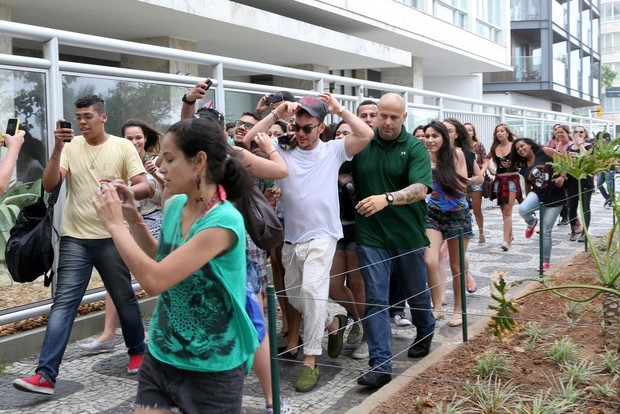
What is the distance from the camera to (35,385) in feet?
16.7

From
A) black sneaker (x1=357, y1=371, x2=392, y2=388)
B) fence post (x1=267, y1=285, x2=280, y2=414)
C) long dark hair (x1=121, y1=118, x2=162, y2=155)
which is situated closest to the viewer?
fence post (x1=267, y1=285, x2=280, y2=414)

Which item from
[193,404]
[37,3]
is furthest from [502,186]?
[193,404]

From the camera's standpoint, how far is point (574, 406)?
4.52 m

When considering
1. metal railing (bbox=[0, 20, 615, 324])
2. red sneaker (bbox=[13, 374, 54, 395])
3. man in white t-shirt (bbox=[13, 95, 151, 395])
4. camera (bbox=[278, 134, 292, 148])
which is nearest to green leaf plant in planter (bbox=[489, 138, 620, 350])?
camera (bbox=[278, 134, 292, 148])

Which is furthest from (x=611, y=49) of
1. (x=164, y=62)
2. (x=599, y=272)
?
(x=599, y=272)

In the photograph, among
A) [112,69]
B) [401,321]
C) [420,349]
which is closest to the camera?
[420,349]

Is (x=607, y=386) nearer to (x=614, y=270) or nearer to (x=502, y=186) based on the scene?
(x=614, y=270)

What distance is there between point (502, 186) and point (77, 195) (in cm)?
767

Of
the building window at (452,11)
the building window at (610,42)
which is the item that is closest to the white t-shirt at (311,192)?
the building window at (452,11)

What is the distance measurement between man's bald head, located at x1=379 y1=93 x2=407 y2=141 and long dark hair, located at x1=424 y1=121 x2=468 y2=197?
1.79 metres

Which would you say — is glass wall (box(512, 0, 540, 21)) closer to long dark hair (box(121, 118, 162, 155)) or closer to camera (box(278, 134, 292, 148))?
long dark hair (box(121, 118, 162, 155))

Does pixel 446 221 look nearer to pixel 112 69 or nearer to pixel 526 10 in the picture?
pixel 112 69

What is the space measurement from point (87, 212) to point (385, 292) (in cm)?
213

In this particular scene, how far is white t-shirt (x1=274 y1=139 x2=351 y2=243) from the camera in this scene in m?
5.53
